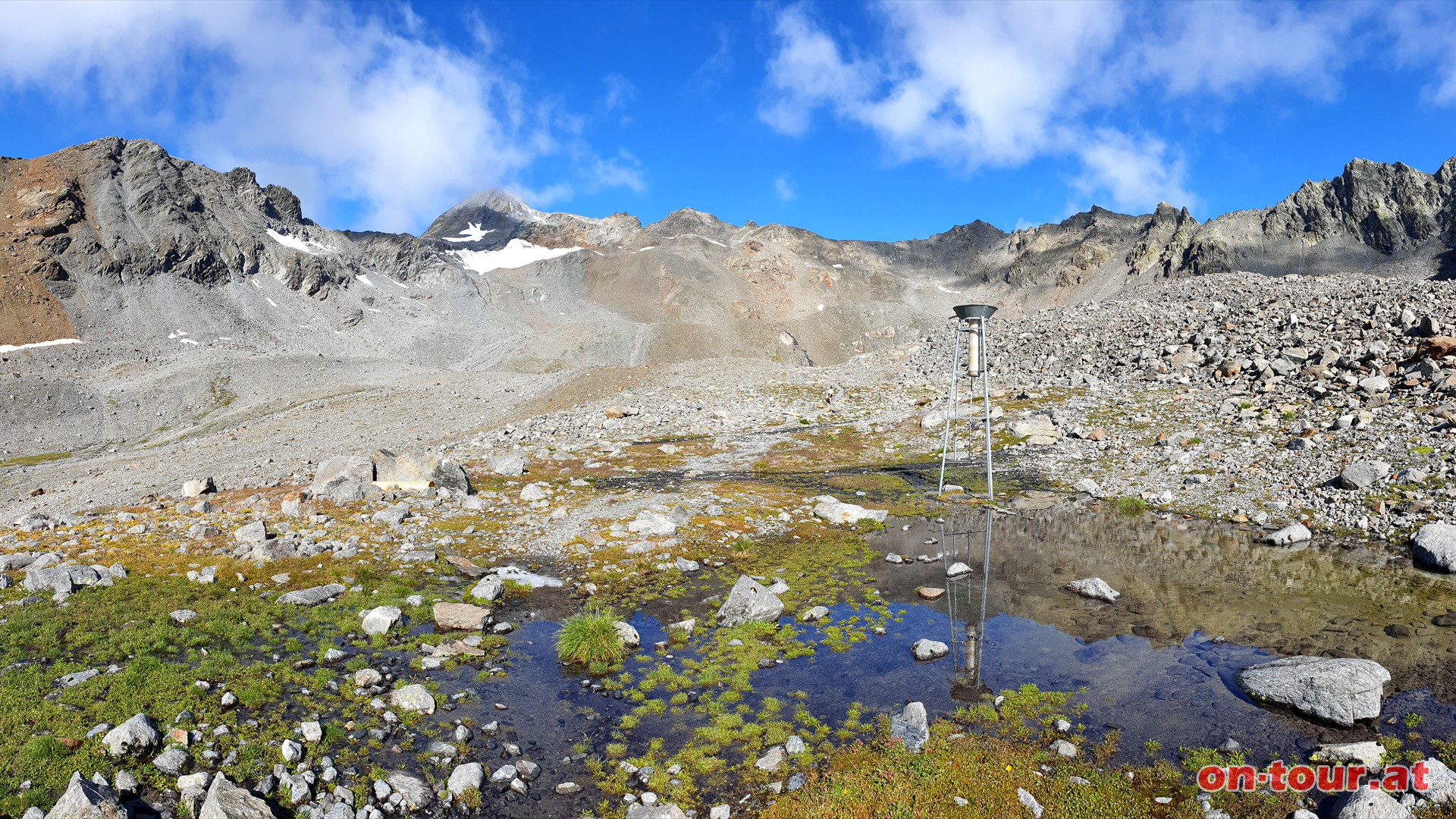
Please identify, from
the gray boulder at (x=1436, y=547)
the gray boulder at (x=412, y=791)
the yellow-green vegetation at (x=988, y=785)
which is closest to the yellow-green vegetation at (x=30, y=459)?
the gray boulder at (x=412, y=791)

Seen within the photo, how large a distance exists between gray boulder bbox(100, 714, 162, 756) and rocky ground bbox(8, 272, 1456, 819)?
4cm

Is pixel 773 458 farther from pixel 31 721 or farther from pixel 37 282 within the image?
pixel 37 282

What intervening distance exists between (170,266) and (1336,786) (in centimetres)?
18079

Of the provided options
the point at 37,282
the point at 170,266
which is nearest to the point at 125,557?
the point at 37,282

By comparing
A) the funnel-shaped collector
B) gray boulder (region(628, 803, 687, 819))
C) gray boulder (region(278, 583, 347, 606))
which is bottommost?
gray boulder (region(628, 803, 687, 819))

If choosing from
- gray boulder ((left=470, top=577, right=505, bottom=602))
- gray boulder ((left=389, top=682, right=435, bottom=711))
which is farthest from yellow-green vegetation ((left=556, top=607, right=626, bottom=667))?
gray boulder ((left=470, top=577, right=505, bottom=602))

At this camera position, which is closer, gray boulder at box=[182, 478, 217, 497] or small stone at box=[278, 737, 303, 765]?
small stone at box=[278, 737, 303, 765]

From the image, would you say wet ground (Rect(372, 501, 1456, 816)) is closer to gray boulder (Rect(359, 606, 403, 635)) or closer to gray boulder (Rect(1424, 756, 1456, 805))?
gray boulder (Rect(1424, 756, 1456, 805))

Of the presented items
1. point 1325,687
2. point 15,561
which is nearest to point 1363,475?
point 1325,687

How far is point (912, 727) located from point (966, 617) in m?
6.00

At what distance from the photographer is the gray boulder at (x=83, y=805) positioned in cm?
787

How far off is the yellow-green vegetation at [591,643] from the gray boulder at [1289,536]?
781 inches

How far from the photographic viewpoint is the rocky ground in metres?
10.1

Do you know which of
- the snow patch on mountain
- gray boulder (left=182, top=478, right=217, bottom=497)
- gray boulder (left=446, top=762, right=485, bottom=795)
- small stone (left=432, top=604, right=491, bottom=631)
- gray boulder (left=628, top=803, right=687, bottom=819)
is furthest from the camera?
the snow patch on mountain
